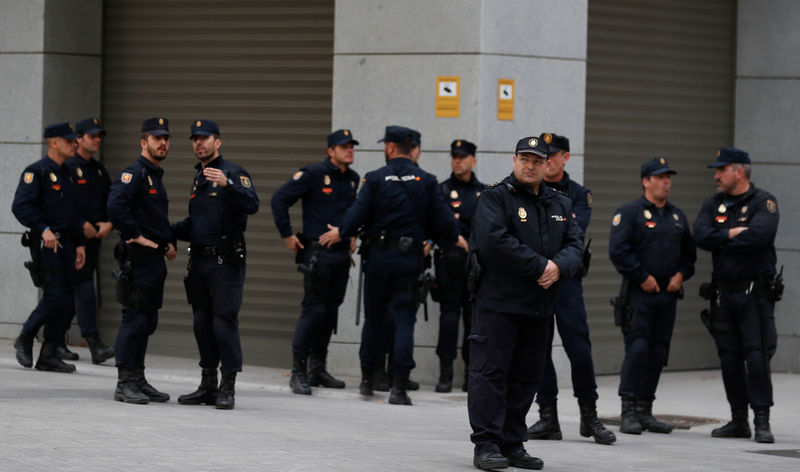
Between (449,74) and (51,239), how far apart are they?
3.90m

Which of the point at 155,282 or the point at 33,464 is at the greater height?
the point at 155,282

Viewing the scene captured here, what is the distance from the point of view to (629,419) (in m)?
10.2

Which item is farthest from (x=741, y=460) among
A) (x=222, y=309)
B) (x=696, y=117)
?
(x=696, y=117)

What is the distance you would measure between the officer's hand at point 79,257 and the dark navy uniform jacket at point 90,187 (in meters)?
0.25

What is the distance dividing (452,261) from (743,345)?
2.96 m

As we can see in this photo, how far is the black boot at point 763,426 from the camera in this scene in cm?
1004

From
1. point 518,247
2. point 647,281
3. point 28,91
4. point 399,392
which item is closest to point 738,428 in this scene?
point 647,281

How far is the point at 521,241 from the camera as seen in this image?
25.8ft

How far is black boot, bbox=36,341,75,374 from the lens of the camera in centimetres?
1202

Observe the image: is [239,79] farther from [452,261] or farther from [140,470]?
[140,470]

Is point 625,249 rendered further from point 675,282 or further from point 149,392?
point 149,392

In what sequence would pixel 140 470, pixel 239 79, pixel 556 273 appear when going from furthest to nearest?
pixel 239 79
pixel 556 273
pixel 140 470

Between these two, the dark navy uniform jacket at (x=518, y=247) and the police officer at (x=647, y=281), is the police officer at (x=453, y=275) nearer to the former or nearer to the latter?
the police officer at (x=647, y=281)

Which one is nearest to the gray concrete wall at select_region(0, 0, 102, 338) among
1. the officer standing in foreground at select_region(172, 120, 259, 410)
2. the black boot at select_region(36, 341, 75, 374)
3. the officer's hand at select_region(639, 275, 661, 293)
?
the black boot at select_region(36, 341, 75, 374)
